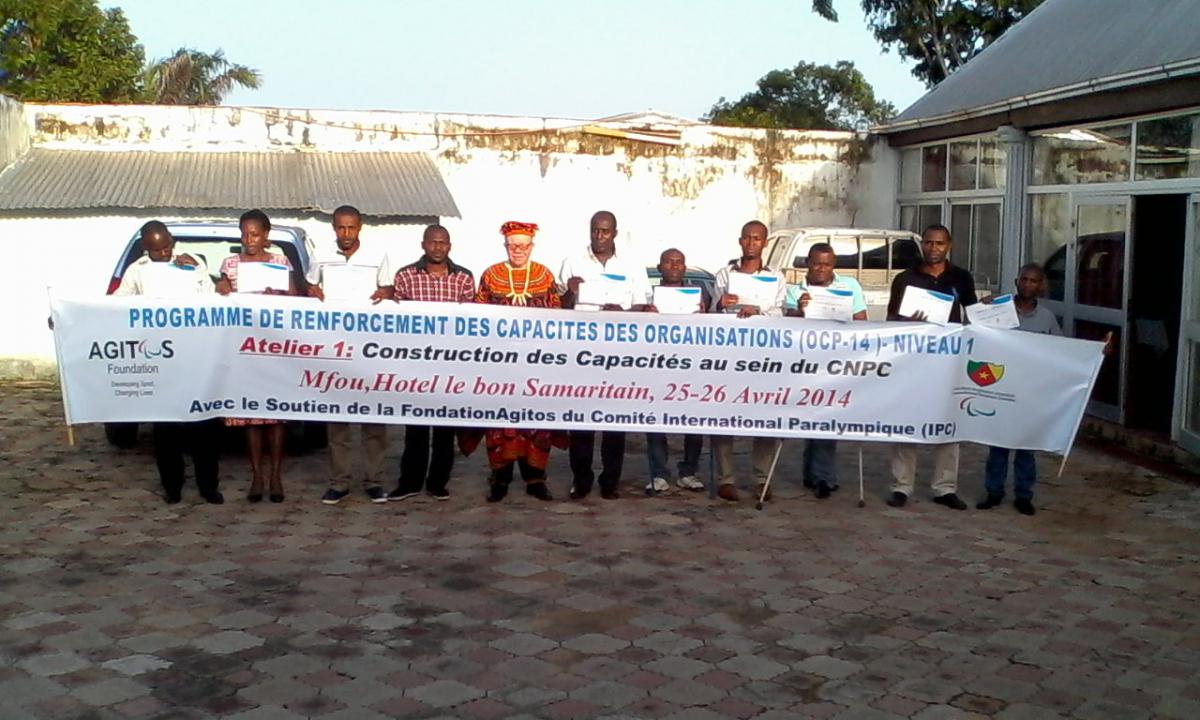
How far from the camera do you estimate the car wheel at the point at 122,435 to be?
9117 millimetres

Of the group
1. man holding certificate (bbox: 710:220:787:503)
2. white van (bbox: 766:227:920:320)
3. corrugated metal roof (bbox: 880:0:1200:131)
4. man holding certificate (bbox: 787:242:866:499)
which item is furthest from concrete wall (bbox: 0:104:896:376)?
man holding certificate (bbox: 787:242:866:499)

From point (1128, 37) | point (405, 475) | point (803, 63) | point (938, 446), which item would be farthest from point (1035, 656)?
point (803, 63)

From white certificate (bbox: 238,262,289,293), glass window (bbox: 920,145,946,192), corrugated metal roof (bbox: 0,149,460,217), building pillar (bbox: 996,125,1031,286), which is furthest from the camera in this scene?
glass window (bbox: 920,145,946,192)

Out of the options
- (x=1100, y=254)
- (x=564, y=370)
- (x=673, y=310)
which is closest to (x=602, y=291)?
(x=673, y=310)

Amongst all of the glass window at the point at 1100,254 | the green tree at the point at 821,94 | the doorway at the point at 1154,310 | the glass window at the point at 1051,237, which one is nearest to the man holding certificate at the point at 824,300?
the doorway at the point at 1154,310

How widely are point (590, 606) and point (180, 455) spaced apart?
3258 millimetres

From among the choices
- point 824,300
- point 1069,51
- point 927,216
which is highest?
point 1069,51

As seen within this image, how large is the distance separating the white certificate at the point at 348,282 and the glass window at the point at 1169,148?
21.2ft

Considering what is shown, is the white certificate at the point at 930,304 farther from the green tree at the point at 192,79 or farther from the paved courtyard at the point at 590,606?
the green tree at the point at 192,79

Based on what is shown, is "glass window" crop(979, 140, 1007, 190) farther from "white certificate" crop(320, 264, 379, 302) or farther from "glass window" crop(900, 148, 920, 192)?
"white certificate" crop(320, 264, 379, 302)

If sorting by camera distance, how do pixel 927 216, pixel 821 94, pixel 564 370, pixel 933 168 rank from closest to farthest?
pixel 564 370, pixel 933 168, pixel 927 216, pixel 821 94

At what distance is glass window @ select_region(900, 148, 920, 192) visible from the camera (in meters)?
16.7

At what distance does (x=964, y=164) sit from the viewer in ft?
48.0

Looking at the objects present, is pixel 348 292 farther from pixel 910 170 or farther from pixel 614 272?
pixel 910 170
